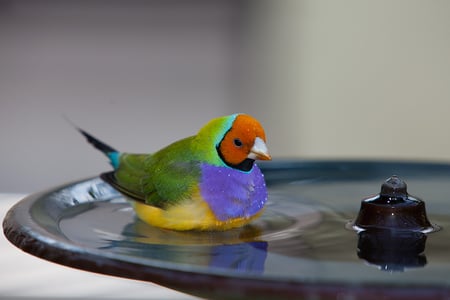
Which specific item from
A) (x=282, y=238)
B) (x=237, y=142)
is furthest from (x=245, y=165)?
(x=282, y=238)

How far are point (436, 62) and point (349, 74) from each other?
337 mm

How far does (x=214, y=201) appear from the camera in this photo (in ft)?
3.00

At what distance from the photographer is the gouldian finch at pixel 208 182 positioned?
89cm

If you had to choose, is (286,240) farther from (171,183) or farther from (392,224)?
(171,183)

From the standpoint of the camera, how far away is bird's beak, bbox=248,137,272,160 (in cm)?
90

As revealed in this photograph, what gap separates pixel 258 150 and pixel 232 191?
59 mm

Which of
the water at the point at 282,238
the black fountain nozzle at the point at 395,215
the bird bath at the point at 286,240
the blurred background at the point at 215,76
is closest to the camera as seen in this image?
the bird bath at the point at 286,240

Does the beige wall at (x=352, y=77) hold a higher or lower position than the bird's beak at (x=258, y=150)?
lower

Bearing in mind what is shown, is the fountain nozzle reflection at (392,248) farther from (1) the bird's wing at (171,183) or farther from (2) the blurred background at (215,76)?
(2) the blurred background at (215,76)

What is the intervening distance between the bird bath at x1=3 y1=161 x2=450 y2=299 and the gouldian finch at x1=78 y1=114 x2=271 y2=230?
3cm

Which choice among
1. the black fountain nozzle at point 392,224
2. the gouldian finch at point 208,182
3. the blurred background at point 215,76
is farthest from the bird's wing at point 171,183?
the blurred background at point 215,76

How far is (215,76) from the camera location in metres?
2.78

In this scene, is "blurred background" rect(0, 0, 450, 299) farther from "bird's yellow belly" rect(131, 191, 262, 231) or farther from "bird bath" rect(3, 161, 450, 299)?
"bird's yellow belly" rect(131, 191, 262, 231)

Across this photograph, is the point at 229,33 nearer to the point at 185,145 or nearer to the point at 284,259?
the point at 185,145
